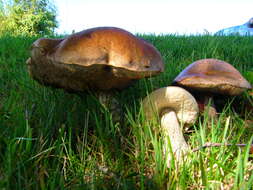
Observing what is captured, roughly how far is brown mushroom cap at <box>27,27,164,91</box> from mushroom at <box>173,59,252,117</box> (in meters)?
0.42

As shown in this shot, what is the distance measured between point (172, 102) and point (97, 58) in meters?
0.66

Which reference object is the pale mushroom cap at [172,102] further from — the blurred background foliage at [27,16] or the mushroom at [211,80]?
the blurred background foliage at [27,16]

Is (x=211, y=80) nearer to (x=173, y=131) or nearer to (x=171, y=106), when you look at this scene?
(x=171, y=106)

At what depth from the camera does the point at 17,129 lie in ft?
4.20

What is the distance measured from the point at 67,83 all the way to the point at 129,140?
1.88 ft

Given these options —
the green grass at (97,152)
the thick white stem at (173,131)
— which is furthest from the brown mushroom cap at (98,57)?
the thick white stem at (173,131)

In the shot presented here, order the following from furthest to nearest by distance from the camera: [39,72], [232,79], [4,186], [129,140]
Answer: [232,79]
[39,72]
[129,140]
[4,186]

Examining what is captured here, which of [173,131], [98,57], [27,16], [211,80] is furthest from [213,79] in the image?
[27,16]

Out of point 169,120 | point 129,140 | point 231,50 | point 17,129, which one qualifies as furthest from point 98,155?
point 231,50

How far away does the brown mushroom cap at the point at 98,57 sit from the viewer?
1320 millimetres

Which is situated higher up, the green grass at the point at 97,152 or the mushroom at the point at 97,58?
the mushroom at the point at 97,58

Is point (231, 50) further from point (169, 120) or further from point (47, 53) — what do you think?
point (47, 53)

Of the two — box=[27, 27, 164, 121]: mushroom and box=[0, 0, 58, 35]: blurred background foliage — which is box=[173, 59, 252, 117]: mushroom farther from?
box=[0, 0, 58, 35]: blurred background foliage

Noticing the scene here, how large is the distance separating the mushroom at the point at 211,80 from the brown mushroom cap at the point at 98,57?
0.42 metres
